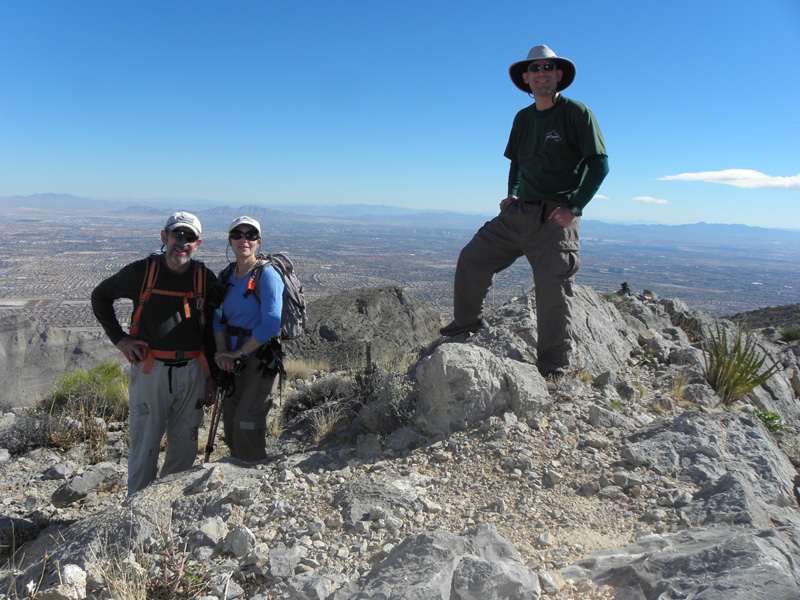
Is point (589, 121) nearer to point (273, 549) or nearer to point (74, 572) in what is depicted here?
point (273, 549)

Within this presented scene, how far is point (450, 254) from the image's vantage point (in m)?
57.0

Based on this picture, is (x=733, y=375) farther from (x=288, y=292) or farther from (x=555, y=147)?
(x=288, y=292)

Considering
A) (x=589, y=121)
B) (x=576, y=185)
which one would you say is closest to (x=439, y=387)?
(x=576, y=185)

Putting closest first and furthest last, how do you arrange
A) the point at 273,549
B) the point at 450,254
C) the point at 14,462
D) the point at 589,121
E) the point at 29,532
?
the point at 273,549 → the point at 29,532 → the point at 589,121 → the point at 14,462 → the point at 450,254

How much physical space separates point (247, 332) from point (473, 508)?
1.90m

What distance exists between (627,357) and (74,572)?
15.7 ft

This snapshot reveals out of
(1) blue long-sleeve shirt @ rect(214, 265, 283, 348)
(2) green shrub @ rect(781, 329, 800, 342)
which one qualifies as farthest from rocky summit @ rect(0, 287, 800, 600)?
(2) green shrub @ rect(781, 329, 800, 342)

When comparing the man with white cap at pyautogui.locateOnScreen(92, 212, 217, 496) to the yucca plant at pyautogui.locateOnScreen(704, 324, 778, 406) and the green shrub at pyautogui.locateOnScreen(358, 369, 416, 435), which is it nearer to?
the green shrub at pyautogui.locateOnScreen(358, 369, 416, 435)

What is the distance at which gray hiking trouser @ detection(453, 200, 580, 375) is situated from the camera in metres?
3.89

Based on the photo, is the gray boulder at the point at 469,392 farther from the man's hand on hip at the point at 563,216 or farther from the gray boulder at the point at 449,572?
the gray boulder at the point at 449,572

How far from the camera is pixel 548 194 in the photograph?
3924 millimetres

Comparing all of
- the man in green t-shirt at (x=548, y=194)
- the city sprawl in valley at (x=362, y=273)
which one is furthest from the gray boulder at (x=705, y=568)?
the city sprawl in valley at (x=362, y=273)

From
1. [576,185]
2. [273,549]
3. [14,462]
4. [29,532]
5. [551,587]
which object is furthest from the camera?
[14,462]

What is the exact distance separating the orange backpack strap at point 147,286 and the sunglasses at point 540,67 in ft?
9.96
